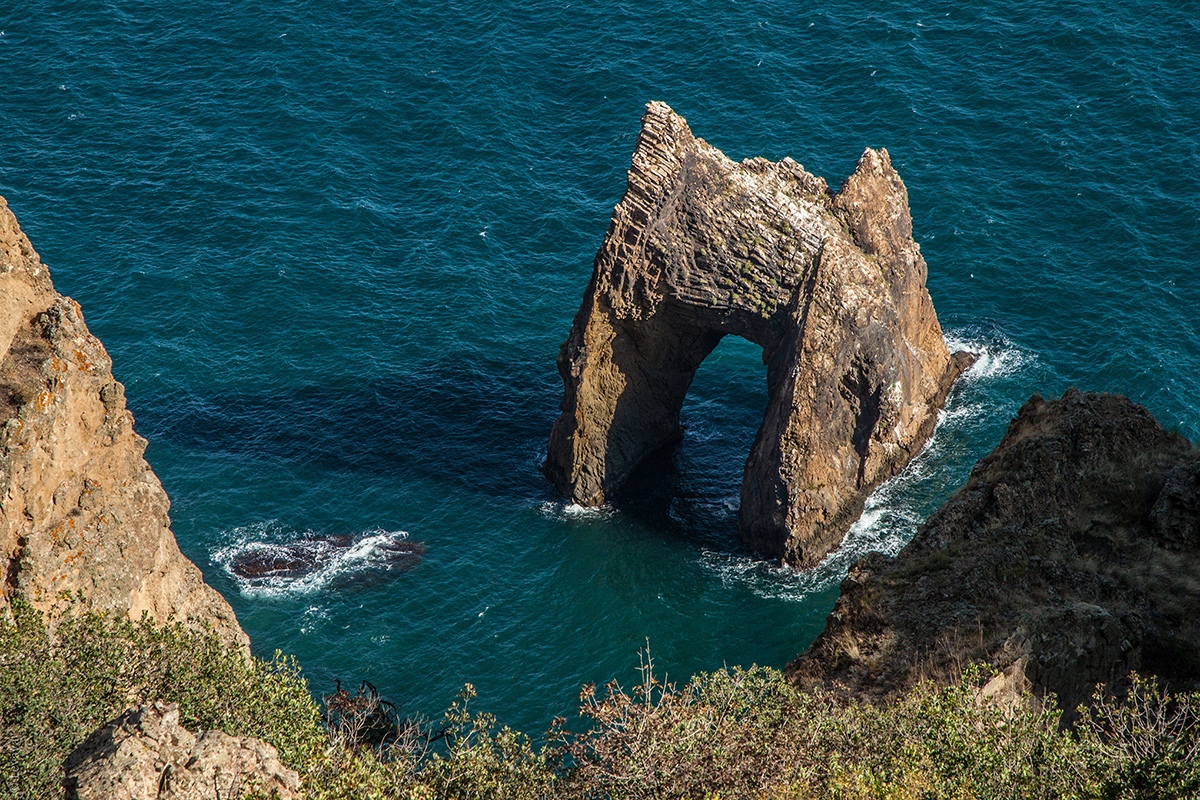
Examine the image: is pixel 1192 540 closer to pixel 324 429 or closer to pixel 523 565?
pixel 523 565

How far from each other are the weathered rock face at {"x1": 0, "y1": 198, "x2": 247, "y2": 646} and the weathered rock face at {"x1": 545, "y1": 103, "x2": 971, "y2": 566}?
31285 mm

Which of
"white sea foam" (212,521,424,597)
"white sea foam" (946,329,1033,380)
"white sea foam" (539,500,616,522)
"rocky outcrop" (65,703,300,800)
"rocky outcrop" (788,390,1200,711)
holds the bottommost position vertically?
"white sea foam" (212,521,424,597)

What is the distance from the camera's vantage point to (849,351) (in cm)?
7062

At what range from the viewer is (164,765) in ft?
93.3

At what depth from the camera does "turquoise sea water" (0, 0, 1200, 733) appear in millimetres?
68500

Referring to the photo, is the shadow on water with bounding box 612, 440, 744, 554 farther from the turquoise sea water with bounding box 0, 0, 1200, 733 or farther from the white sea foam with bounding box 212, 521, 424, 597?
the white sea foam with bounding box 212, 521, 424, 597

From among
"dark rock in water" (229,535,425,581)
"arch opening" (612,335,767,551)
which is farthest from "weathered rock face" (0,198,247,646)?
"arch opening" (612,335,767,551)

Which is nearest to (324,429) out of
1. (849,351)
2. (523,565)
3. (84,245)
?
(523,565)

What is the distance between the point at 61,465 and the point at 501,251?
51.1 meters

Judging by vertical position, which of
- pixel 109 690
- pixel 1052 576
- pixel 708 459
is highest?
pixel 1052 576

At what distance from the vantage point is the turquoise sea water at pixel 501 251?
225 ft

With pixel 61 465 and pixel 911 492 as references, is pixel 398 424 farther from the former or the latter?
pixel 61 465

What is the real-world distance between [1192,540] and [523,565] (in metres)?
34.8

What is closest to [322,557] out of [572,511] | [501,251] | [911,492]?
[572,511]
